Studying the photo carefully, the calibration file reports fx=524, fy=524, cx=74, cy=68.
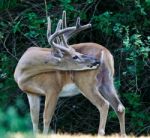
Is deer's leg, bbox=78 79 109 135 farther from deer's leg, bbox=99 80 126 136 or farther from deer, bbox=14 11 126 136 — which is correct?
deer's leg, bbox=99 80 126 136

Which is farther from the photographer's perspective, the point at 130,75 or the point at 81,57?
the point at 130,75

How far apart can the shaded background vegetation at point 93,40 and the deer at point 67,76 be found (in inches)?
68.8

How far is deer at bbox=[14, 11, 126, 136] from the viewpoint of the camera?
7.17m

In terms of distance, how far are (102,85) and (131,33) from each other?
2755 mm

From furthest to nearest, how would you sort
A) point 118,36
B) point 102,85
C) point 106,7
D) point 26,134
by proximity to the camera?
point 106,7, point 118,36, point 102,85, point 26,134

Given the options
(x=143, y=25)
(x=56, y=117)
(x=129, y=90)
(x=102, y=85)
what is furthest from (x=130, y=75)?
(x=102, y=85)

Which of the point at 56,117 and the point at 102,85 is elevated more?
the point at 102,85

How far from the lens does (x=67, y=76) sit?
7262 mm

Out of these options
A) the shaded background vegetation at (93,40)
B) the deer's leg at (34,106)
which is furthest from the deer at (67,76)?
the shaded background vegetation at (93,40)

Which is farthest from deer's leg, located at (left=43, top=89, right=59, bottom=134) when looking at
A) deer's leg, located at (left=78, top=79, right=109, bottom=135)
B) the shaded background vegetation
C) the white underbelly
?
the shaded background vegetation

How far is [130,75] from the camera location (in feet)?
32.3

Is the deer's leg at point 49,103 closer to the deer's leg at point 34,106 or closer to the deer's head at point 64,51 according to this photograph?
the deer's leg at point 34,106

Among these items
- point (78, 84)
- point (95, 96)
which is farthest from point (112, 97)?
point (78, 84)

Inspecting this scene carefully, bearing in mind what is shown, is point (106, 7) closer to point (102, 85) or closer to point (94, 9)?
point (94, 9)
